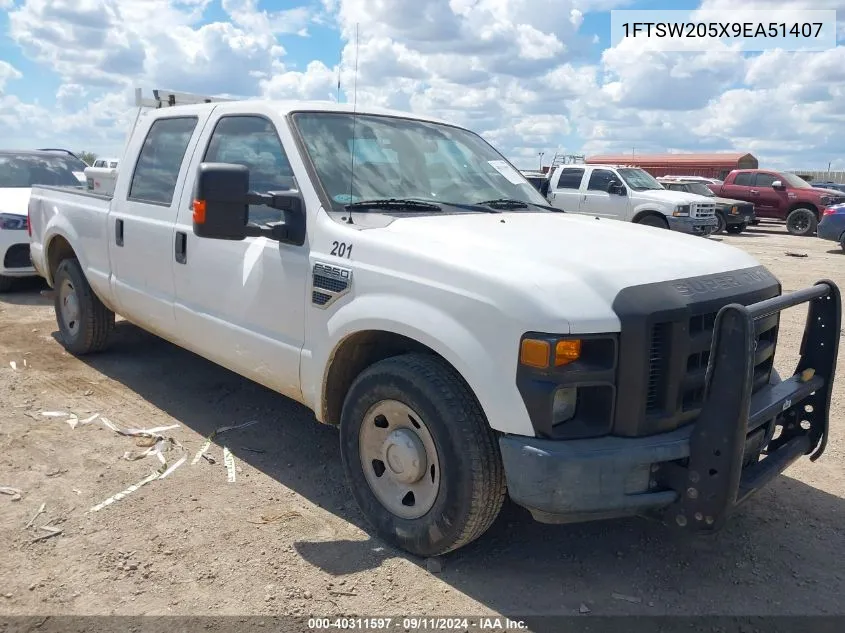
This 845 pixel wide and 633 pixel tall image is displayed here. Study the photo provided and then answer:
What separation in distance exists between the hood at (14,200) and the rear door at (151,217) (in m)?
4.06

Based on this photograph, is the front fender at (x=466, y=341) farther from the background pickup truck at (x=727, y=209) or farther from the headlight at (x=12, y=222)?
the background pickup truck at (x=727, y=209)

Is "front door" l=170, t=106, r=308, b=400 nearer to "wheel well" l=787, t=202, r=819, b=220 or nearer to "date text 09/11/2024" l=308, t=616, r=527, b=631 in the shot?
"date text 09/11/2024" l=308, t=616, r=527, b=631

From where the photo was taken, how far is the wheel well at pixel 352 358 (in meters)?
3.36

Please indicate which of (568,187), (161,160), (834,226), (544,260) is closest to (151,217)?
(161,160)

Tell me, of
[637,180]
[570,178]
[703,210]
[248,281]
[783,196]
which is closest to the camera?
[248,281]

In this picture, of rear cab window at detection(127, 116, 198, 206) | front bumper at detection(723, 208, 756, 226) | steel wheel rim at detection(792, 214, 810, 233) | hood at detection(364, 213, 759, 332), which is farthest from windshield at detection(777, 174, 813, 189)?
rear cab window at detection(127, 116, 198, 206)

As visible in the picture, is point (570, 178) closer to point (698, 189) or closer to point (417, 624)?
point (698, 189)

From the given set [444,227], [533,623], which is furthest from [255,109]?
[533,623]

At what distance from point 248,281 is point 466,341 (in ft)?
5.00

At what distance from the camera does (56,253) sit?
624cm

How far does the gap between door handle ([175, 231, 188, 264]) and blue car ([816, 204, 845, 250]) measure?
15.3 metres

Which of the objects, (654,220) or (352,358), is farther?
(654,220)

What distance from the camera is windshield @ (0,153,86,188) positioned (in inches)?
374

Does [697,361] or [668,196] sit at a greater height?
[668,196]
